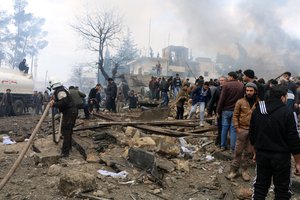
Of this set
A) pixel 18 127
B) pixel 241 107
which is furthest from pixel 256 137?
pixel 18 127

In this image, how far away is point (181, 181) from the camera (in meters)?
6.17

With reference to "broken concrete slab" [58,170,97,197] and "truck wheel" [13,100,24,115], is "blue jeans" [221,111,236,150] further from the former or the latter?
"truck wheel" [13,100,24,115]

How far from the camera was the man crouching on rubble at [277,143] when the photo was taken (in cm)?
384

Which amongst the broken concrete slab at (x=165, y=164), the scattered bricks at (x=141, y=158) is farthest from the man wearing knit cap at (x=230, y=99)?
the scattered bricks at (x=141, y=158)

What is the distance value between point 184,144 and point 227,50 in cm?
2803

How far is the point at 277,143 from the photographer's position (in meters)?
3.90

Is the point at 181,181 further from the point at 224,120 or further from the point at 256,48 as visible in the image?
the point at 256,48

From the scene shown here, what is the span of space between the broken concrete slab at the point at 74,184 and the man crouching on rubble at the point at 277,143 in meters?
2.57

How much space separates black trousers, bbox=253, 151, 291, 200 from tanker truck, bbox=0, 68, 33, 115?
16.8 metres

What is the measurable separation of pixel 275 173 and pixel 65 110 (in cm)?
504

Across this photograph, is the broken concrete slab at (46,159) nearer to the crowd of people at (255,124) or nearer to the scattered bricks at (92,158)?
the crowd of people at (255,124)

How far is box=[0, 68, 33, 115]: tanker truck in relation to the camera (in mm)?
18531

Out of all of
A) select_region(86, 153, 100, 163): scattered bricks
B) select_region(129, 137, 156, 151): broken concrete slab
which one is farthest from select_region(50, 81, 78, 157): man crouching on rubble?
select_region(129, 137, 156, 151): broken concrete slab

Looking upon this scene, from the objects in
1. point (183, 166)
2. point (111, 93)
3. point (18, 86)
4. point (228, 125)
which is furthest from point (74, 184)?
point (18, 86)
